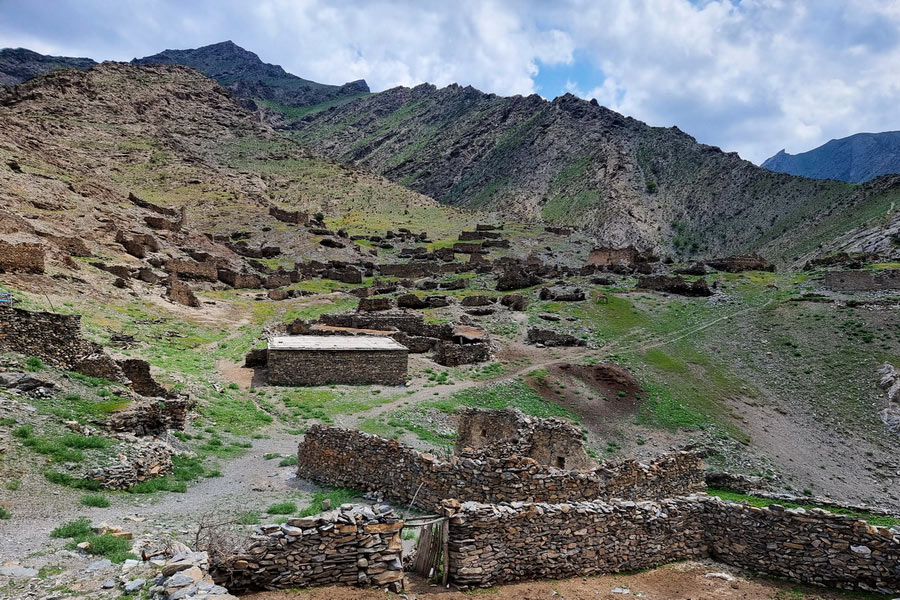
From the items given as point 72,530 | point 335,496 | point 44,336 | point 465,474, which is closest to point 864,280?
point 465,474

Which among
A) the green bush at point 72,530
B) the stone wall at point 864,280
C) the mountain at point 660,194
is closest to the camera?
the green bush at point 72,530

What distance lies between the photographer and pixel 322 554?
6.97 m

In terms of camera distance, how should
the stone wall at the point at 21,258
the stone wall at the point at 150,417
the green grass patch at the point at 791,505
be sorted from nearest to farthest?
the stone wall at the point at 150,417
the green grass patch at the point at 791,505
the stone wall at the point at 21,258

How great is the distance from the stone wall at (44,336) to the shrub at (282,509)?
30.8 ft

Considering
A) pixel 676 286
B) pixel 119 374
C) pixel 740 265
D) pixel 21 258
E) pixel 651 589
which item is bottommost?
pixel 651 589

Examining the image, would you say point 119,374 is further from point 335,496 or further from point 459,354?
point 459,354

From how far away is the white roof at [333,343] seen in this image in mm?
27116

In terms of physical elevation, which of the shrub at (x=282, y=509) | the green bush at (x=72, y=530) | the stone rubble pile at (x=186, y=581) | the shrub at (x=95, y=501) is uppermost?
the stone rubble pile at (x=186, y=581)

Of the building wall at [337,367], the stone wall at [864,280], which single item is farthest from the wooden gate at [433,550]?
the stone wall at [864,280]

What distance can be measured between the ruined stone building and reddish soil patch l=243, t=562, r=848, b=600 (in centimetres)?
1971

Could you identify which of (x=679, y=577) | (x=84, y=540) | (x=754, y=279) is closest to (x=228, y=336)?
(x=84, y=540)

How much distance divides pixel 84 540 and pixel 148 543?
2.92ft

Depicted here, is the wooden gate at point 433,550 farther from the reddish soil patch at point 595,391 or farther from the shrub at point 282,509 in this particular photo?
the reddish soil patch at point 595,391

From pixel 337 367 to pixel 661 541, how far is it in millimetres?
20139
